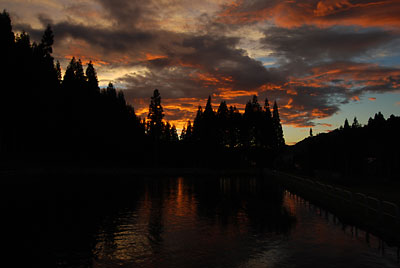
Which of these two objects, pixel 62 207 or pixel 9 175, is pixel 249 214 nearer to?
pixel 62 207

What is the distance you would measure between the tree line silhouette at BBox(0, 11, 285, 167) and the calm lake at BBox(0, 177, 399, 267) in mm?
39578

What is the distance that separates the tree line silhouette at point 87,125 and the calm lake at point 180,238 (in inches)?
1558

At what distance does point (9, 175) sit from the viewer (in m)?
41.5

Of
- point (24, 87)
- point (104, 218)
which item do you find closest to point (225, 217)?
point (104, 218)

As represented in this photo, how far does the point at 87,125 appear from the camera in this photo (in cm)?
8312

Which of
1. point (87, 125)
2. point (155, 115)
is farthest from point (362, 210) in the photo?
point (155, 115)

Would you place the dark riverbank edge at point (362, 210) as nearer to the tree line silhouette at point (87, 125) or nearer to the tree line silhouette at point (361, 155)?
the tree line silhouette at point (361, 155)

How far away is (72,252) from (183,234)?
4750mm

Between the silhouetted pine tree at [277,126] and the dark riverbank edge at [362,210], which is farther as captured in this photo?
the silhouetted pine tree at [277,126]

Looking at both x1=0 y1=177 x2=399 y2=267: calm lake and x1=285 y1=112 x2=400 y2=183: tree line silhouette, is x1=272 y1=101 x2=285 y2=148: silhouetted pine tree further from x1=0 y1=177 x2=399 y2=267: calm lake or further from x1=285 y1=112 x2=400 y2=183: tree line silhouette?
x1=0 y1=177 x2=399 y2=267: calm lake

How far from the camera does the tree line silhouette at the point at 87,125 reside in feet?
186

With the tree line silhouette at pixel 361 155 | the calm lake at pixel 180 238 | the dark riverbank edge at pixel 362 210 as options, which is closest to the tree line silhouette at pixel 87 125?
the tree line silhouette at pixel 361 155

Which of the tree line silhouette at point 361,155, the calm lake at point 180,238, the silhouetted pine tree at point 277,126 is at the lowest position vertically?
the calm lake at point 180,238

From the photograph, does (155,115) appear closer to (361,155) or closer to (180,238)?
(361,155)
